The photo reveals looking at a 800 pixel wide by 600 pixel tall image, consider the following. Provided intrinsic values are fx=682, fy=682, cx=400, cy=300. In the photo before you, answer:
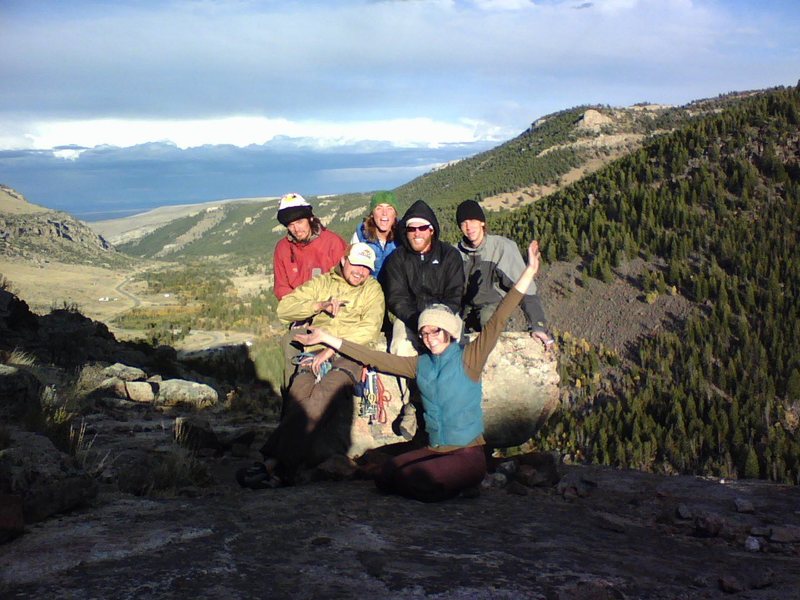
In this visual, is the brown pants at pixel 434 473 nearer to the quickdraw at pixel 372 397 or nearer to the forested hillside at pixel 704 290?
the quickdraw at pixel 372 397

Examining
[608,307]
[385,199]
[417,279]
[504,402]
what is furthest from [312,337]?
[608,307]

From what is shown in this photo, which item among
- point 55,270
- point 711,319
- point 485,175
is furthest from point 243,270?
point 711,319

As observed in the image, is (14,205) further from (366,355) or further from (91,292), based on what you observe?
(366,355)

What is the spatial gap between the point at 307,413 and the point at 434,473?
1.52m

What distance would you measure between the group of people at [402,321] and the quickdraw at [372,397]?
17 cm

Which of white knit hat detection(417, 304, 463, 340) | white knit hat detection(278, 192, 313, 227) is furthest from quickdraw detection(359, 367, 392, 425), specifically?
white knit hat detection(278, 192, 313, 227)

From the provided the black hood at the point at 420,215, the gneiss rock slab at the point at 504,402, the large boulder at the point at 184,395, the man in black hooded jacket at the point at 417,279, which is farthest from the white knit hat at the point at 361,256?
the large boulder at the point at 184,395

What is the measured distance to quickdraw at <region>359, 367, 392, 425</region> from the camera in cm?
721

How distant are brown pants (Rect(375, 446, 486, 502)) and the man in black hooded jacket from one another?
5.26 ft

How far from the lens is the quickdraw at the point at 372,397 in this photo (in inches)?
284

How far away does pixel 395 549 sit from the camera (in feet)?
14.3

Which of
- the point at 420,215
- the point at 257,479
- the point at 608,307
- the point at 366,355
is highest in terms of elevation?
the point at 420,215

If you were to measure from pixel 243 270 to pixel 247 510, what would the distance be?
88.2 metres

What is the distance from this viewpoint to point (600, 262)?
29531 mm
